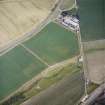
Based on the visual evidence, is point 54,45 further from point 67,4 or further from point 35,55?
point 67,4

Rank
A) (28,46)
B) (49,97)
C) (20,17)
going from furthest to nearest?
(20,17), (28,46), (49,97)

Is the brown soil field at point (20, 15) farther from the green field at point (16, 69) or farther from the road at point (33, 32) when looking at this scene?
the green field at point (16, 69)

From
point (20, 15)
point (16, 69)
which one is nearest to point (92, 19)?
point (20, 15)

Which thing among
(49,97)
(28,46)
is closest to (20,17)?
(28,46)

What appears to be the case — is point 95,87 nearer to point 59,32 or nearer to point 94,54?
point 94,54

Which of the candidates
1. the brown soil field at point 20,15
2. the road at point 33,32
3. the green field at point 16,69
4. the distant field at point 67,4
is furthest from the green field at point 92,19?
the green field at point 16,69

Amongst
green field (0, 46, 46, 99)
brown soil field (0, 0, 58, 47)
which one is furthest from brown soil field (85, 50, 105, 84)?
brown soil field (0, 0, 58, 47)
